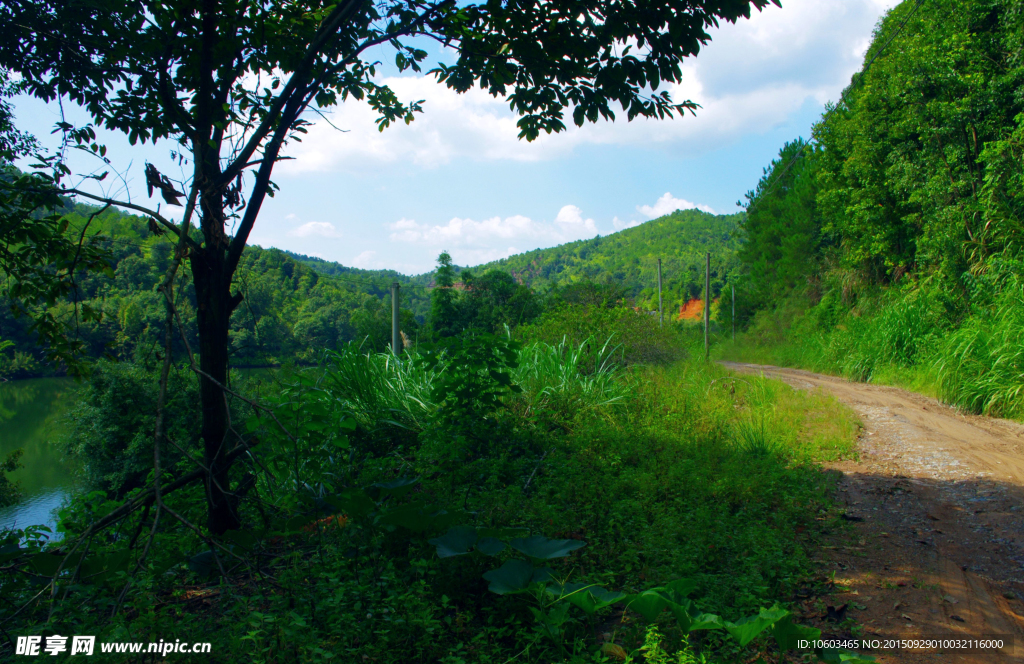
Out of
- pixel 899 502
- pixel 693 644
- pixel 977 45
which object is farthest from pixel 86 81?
pixel 977 45

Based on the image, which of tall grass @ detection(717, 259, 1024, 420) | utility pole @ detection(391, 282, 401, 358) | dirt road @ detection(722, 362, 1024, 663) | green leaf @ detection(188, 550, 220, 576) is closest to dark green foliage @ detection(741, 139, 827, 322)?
tall grass @ detection(717, 259, 1024, 420)

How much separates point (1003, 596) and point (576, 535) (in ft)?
7.73

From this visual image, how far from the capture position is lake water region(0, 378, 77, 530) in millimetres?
11828

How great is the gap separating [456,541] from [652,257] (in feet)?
279

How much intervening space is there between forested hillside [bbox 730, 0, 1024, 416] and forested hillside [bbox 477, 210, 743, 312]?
44.4 m

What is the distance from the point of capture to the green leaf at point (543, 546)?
246cm

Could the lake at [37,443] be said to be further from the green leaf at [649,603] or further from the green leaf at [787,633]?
the green leaf at [787,633]

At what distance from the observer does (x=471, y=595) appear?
261 centimetres

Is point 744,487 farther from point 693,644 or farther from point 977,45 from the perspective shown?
point 977,45

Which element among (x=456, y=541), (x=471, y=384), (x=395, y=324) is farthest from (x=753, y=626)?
(x=395, y=324)

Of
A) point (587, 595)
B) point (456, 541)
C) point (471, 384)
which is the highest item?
point (471, 384)

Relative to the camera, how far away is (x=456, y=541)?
255cm

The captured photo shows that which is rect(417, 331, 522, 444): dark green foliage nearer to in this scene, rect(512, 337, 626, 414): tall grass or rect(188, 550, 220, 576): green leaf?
rect(512, 337, 626, 414): tall grass

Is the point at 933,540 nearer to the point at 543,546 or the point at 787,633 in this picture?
the point at 787,633
